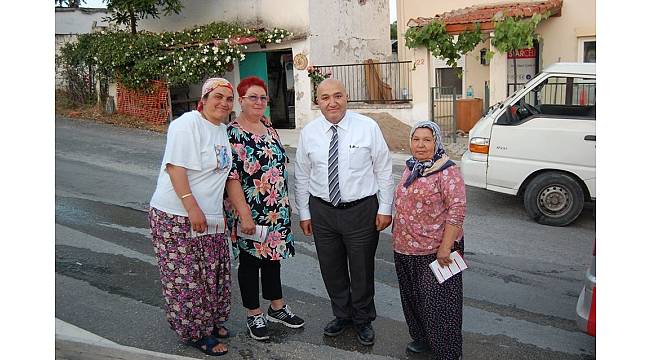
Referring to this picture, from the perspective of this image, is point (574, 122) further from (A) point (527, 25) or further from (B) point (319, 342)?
(A) point (527, 25)

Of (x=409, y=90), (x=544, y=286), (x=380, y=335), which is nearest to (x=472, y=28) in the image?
(x=409, y=90)

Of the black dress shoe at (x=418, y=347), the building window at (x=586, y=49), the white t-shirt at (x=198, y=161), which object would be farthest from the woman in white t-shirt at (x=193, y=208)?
the building window at (x=586, y=49)

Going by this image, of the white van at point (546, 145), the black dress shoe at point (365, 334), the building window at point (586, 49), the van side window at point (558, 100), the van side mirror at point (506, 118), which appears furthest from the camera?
the building window at point (586, 49)

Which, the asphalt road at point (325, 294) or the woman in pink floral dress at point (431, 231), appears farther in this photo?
the asphalt road at point (325, 294)

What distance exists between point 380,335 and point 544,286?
6.16 feet

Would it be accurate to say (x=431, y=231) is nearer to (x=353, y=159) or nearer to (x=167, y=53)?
(x=353, y=159)

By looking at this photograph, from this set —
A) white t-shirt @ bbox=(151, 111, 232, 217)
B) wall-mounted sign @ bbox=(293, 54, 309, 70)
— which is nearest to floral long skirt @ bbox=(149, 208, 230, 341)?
white t-shirt @ bbox=(151, 111, 232, 217)

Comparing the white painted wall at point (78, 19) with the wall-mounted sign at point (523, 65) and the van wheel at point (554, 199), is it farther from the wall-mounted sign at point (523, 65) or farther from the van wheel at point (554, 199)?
the van wheel at point (554, 199)

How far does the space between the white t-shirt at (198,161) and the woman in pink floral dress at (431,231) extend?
3.75ft

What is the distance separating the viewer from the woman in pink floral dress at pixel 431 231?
358 centimetres

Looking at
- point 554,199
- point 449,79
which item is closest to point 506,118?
point 554,199

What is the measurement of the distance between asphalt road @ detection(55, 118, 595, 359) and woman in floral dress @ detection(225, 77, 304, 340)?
1.60 feet

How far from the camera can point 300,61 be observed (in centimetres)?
1584

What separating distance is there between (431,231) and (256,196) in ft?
3.93
